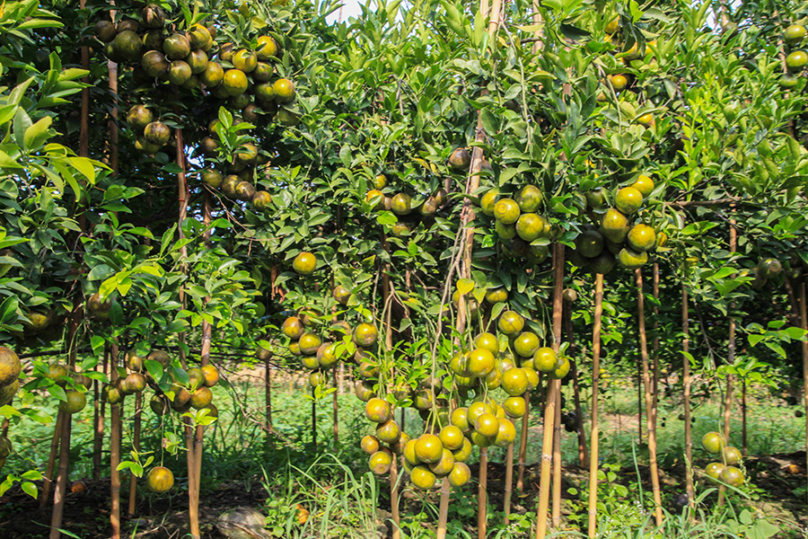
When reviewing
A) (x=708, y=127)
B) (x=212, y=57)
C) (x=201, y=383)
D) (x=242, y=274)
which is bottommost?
(x=201, y=383)

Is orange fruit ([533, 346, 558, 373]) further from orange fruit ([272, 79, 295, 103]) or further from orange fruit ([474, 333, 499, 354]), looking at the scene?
orange fruit ([272, 79, 295, 103])

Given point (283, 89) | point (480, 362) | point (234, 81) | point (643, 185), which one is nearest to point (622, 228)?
point (643, 185)

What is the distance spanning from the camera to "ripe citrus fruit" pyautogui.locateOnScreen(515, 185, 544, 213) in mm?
1527

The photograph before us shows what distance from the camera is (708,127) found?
2.01m

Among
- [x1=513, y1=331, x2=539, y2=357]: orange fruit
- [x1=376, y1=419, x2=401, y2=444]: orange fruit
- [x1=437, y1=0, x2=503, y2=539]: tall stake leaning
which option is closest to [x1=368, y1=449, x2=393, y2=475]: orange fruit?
[x1=376, y1=419, x2=401, y2=444]: orange fruit

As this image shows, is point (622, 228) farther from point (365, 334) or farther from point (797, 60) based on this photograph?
point (797, 60)

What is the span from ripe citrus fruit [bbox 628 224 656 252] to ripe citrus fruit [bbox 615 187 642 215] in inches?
2.6

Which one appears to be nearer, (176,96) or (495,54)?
(495,54)

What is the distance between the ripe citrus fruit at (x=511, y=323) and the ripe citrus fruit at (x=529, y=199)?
359mm

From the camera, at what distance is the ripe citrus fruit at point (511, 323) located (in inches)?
66.4

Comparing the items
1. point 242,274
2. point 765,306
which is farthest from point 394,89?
point 765,306

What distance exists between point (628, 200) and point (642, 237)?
0.43 ft

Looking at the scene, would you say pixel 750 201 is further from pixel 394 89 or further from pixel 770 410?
pixel 770 410

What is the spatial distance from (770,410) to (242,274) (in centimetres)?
671
